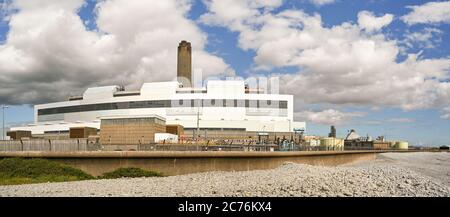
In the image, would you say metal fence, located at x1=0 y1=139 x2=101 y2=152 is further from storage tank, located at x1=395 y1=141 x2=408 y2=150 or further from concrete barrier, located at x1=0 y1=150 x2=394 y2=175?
storage tank, located at x1=395 y1=141 x2=408 y2=150

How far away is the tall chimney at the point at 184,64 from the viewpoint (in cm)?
11994

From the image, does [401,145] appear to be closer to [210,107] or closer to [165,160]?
[210,107]

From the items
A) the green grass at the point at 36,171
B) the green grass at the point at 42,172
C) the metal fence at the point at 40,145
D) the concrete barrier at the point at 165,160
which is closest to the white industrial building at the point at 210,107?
the concrete barrier at the point at 165,160

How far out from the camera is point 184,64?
4791 inches

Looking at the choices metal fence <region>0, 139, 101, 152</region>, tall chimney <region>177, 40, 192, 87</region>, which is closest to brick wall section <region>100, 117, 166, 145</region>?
metal fence <region>0, 139, 101, 152</region>

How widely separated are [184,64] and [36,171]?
319ft

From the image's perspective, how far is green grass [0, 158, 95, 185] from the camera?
2525 cm

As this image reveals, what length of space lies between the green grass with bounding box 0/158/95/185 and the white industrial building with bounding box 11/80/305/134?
70.4m

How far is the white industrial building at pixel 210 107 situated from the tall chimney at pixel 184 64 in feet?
51.8

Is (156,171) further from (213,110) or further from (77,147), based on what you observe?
(213,110)

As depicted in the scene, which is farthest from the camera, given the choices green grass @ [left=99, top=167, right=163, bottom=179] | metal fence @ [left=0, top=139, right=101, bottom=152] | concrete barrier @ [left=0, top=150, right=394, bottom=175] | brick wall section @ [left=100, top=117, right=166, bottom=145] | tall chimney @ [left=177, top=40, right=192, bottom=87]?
tall chimney @ [left=177, top=40, right=192, bottom=87]

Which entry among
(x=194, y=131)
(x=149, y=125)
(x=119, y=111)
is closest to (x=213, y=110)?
(x=194, y=131)

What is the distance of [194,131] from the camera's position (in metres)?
90.6
